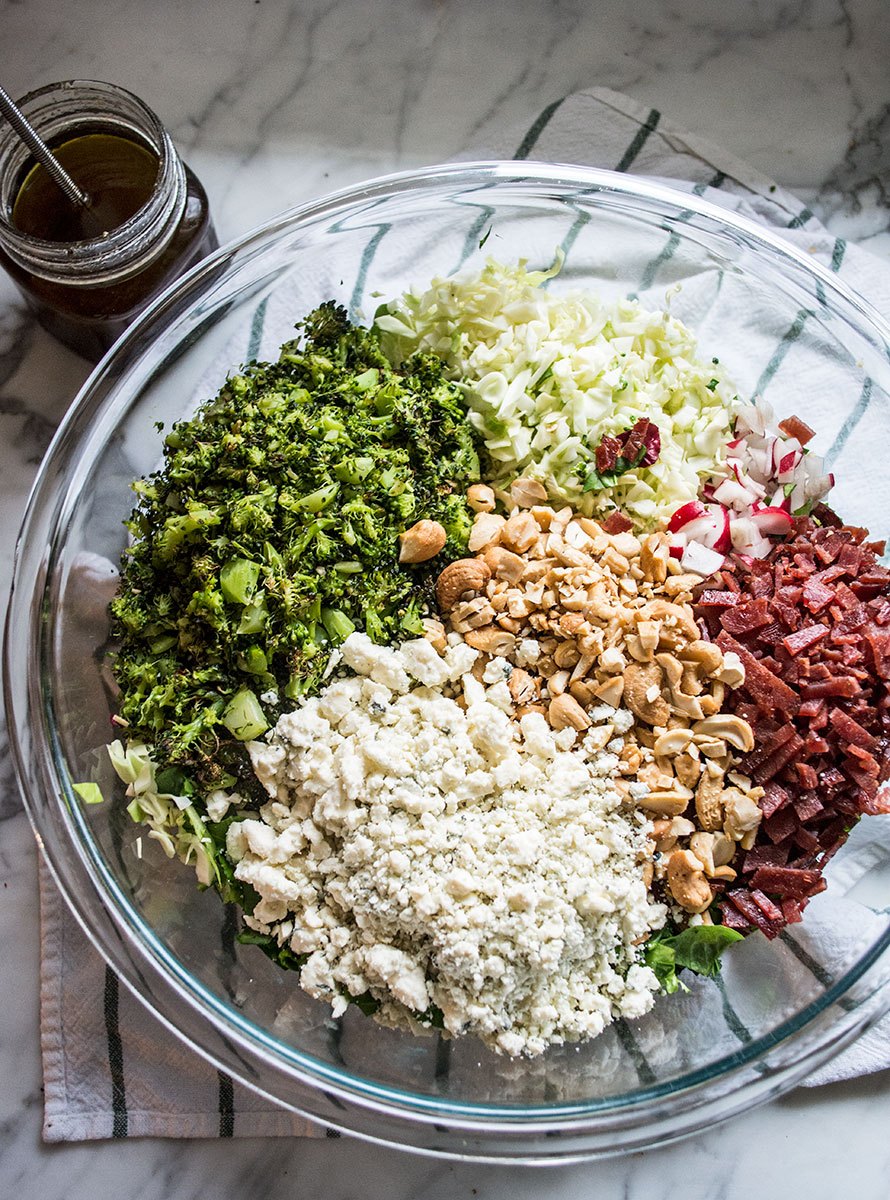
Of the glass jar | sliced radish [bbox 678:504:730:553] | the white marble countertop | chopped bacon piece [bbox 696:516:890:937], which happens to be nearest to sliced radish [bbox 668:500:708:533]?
sliced radish [bbox 678:504:730:553]

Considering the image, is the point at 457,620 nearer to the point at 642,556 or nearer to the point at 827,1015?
the point at 642,556

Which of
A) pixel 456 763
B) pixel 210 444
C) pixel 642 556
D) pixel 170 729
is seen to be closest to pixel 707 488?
pixel 642 556

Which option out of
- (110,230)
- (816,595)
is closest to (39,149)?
(110,230)

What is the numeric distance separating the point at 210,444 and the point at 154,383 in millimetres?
286

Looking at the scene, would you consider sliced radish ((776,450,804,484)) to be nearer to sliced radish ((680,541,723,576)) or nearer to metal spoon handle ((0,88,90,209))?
sliced radish ((680,541,723,576))

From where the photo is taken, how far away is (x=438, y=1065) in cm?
156

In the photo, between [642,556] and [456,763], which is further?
[642,556]

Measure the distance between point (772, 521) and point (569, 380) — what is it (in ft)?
1.24

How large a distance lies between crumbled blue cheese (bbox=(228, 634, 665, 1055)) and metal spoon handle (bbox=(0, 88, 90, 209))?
2.78ft

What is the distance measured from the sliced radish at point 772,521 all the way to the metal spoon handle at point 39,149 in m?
1.17

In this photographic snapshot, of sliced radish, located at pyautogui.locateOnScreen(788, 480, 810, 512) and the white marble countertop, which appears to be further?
the white marble countertop

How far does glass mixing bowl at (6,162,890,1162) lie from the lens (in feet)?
5.01

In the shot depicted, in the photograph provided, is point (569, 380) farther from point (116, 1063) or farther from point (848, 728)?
point (116, 1063)

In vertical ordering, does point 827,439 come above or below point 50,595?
above
